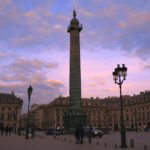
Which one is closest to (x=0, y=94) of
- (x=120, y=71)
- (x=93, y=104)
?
(x=93, y=104)

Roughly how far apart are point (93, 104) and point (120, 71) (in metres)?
118

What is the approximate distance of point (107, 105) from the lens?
479 ft

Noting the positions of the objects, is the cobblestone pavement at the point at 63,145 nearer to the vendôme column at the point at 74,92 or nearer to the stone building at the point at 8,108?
the vendôme column at the point at 74,92

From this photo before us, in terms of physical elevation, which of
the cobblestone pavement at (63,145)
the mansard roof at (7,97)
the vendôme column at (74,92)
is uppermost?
the mansard roof at (7,97)

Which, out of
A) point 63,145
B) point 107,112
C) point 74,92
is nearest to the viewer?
point 63,145

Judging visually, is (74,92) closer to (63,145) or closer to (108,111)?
(63,145)

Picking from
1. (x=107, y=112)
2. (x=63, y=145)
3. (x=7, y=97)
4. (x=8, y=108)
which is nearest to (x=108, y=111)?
(x=107, y=112)

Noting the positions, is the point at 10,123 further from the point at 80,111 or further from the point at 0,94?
the point at 80,111

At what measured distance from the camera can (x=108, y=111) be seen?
144 meters

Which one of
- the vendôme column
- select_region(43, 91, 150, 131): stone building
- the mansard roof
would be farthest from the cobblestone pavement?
the mansard roof

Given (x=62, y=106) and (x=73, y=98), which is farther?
(x=62, y=106)

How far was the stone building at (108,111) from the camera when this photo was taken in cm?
12431

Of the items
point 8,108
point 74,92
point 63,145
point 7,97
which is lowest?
point 63,145

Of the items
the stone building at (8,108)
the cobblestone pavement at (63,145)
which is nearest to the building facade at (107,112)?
the stone building at (8,108)
